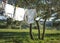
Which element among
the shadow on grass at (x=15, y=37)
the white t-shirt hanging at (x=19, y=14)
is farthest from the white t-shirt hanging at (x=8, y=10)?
the shadow on grass at (x=15, y=37)

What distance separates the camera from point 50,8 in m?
15.3

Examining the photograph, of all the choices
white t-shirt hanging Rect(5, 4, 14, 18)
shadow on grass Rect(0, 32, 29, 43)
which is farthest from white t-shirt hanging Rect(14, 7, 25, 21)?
shadow on grass Rect(0, 32, 29, 43)

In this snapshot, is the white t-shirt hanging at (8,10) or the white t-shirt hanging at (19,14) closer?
the white t-shirt hanging at (8,10)

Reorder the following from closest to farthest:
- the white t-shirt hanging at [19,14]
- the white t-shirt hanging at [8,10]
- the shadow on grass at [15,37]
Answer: the white t-shirt hanging at [8,10], the white t-shirt hanging at [19,14], the shadow on grass at [15,37]

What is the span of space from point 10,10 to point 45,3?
221 inches

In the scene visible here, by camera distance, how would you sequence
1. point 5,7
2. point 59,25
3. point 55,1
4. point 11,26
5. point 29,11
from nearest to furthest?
point 5,7, point 29,11, point 55,1, point 59,25, point 11,26

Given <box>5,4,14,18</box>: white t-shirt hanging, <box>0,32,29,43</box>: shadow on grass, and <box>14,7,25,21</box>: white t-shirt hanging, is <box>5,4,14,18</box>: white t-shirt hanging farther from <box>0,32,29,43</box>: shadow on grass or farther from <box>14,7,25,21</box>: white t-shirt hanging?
<box>0,32,29,43</box>: shadow on grass

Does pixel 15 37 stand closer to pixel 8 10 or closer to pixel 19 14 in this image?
pixel 19 14

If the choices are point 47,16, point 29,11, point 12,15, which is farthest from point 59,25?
point 12,15

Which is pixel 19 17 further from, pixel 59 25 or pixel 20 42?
pixel 59 25

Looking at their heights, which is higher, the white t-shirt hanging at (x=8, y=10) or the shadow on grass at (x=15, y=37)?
the white t-shirt hanging at (x=8, y=10)

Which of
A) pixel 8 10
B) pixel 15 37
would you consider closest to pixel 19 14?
pixel 8 10

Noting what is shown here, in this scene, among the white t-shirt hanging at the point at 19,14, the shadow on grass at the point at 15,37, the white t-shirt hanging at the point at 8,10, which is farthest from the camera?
the shadow on grass at the point at 15,37

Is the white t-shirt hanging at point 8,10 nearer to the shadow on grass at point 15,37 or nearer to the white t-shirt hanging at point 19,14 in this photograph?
the white t-shirt hanging at point 19,14
